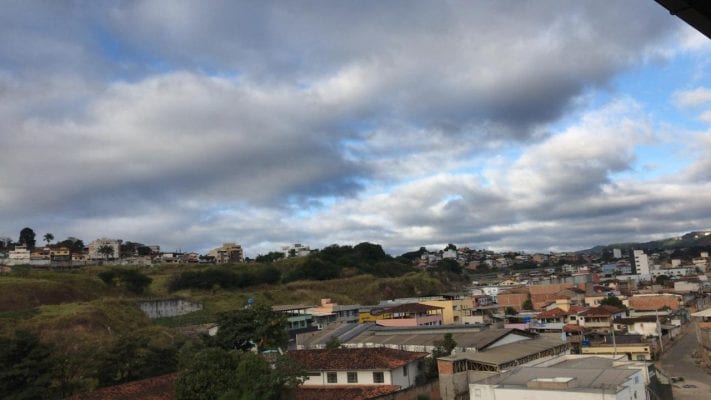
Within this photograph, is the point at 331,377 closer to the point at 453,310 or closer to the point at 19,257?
the point at 453,310

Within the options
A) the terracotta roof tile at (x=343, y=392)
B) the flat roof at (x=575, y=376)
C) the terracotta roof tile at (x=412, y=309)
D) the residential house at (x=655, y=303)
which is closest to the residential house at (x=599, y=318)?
the residential house at (x=655, y=303)

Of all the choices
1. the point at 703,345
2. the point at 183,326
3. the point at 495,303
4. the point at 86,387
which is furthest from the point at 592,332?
the point at 86,387

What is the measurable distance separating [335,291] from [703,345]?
48173 millimetres

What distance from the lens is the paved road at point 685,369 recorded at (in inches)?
1139

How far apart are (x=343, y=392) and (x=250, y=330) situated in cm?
917

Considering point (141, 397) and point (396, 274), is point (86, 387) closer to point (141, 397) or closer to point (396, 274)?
point (141, 397)

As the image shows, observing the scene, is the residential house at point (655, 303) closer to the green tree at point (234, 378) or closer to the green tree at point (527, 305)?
the green tree at point (527, 305)

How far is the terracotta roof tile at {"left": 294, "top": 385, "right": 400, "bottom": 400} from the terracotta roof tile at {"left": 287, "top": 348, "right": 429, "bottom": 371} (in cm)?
81

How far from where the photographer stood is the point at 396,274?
100 m

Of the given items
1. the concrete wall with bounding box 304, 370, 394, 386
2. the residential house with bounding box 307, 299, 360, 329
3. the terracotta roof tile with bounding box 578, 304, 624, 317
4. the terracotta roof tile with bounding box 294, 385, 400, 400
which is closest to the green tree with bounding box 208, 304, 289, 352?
the concrete wall with bounding box 304, 370, 394, 386

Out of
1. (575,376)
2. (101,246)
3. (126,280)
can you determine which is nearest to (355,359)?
(575,376)

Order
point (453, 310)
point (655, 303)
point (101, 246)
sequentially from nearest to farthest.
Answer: point (453, 310)
point (655, 303)
point (101, 246)

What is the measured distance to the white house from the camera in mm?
23406

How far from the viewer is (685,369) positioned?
118 ft
